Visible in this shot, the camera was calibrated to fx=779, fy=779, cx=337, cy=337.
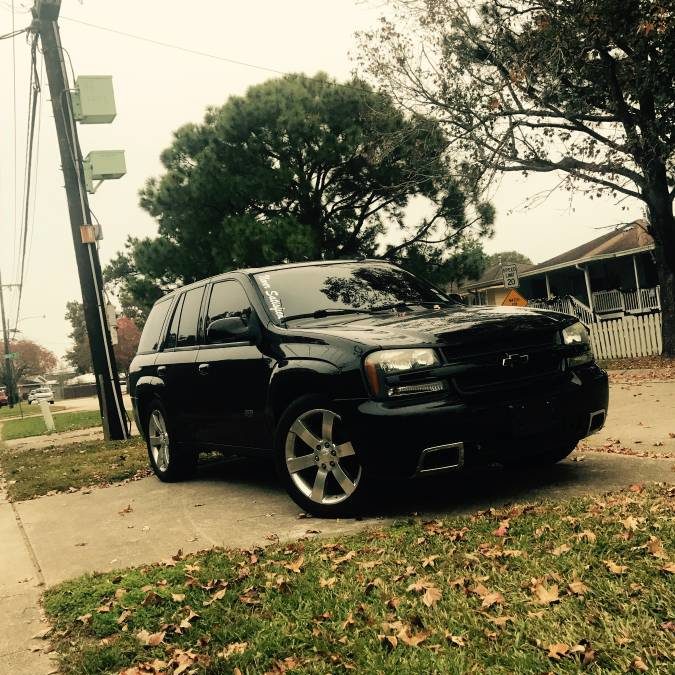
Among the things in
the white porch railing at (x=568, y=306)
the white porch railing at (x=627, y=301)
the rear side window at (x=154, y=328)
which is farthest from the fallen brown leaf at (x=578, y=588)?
the white porch railing at (x=627, y=301)

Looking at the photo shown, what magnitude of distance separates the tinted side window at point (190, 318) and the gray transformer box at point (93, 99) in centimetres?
808

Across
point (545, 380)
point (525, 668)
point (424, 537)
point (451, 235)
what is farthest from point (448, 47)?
point (525, 668)

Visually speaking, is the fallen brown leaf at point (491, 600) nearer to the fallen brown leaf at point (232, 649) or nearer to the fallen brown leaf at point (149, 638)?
the fallen brown leaf at point (232, 649)

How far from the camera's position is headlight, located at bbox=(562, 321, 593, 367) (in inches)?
216

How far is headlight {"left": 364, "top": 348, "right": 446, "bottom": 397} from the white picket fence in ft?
56.9

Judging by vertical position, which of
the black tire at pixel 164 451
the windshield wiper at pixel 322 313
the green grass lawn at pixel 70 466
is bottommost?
the green grass lawn at pixel 70 466

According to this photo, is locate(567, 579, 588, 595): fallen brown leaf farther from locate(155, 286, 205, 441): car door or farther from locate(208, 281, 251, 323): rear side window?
locate(155, 286, 205, 441): car door

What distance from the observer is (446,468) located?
15.8 feet

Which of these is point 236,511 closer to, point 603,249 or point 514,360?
point 514,360

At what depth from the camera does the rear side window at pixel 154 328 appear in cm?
816

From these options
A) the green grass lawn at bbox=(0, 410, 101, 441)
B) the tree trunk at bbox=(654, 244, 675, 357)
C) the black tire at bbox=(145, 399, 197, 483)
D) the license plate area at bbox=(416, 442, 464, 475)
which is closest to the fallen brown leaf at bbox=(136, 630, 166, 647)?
the license plate area at bbox=(416, 442, 464, 475)

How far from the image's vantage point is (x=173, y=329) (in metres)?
7.69

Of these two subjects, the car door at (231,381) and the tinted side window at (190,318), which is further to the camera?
the tinted side window at (190,318)

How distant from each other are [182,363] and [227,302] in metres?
0.90
